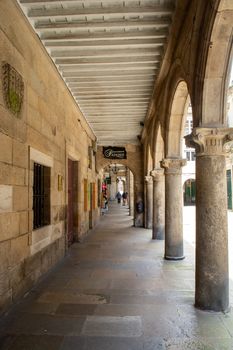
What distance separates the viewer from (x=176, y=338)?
278 centimetres

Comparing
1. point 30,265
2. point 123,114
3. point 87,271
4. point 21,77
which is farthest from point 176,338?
point 123,114

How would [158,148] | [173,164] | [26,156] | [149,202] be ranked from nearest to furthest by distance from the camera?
1. [26,156]
2. [173,164]
3. [158,148]
4. [149,202]

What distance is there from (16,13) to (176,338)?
3779 millimetres

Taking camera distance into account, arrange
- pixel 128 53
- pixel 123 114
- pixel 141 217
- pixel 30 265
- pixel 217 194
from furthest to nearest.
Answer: pixel 141 217, pixel 123 114, pixel 128 53, pixel 30 265, pixel 217 194

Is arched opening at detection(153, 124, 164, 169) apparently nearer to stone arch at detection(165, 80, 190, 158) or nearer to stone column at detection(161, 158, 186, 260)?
stone arch at detection(165, 80, 190, 158)

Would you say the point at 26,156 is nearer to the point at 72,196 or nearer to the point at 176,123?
the point at 176,123

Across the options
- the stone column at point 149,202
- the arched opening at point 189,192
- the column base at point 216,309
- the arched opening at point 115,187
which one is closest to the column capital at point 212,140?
the column base at point 216,309

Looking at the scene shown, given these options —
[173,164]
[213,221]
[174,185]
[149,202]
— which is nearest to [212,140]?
[213,221]

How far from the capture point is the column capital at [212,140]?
10.9 feet

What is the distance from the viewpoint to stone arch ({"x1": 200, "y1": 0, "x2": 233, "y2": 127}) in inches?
114

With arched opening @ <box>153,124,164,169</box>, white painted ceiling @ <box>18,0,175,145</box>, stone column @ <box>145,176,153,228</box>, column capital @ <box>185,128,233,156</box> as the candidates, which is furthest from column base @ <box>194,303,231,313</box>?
stone column @ <box>145,176,153,228</box>

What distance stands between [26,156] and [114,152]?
886 cm

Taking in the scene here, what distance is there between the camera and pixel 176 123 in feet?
18.3

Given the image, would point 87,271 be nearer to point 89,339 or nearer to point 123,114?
point 89,339
